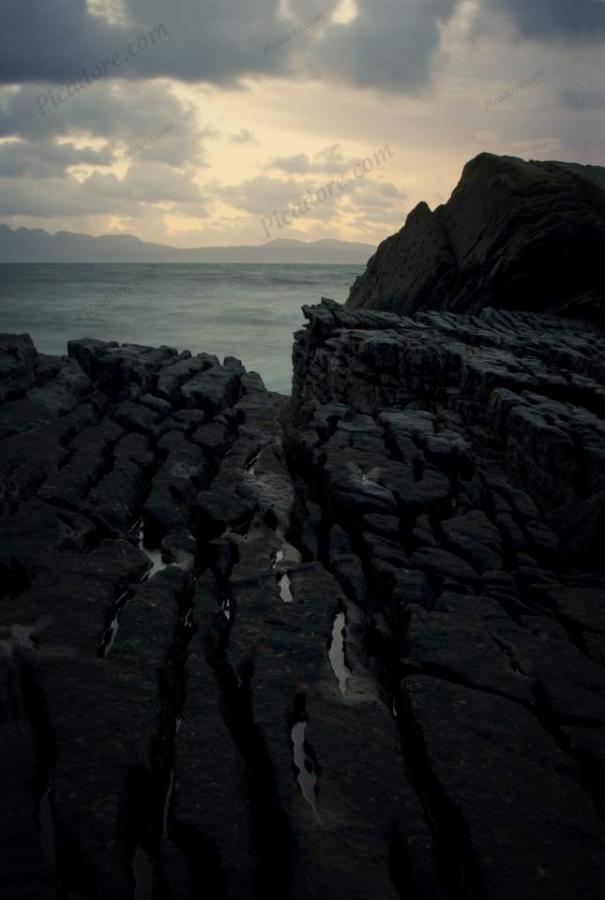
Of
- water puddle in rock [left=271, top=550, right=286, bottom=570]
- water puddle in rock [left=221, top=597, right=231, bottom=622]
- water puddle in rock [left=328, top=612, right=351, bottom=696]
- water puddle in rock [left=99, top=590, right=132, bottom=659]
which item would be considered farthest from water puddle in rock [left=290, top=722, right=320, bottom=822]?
water puddle in rock [left=271, top=550, right=286, bottom=570]

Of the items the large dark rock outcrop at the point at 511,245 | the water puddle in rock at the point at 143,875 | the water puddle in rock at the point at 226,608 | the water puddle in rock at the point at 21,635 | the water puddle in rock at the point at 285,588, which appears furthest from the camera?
the large dark rock outcrop at the point at 511,245

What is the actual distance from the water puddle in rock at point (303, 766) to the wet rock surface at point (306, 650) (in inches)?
0.6

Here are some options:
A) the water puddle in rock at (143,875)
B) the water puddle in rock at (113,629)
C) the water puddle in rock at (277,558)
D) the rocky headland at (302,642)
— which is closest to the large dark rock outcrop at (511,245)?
the rocky headland at (302,642)

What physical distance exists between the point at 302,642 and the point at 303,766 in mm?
1034

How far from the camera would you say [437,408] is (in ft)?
32.9

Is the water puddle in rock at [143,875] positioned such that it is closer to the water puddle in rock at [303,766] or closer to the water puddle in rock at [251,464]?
the water puddle in rock at [303,766]

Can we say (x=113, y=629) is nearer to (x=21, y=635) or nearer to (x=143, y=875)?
(x=21, y=635)

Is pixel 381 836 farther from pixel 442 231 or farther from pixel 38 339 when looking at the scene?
pixel 38 339

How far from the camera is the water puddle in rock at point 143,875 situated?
8.94ft

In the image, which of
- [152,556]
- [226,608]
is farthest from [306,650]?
[152,556]

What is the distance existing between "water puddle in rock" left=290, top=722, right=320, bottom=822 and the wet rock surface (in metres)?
0.02

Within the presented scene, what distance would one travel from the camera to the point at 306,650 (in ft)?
14.1

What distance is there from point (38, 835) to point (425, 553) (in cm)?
370

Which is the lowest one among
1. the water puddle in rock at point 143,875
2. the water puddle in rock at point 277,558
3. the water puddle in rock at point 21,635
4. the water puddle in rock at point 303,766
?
the water puddle in rock at point 143,875
